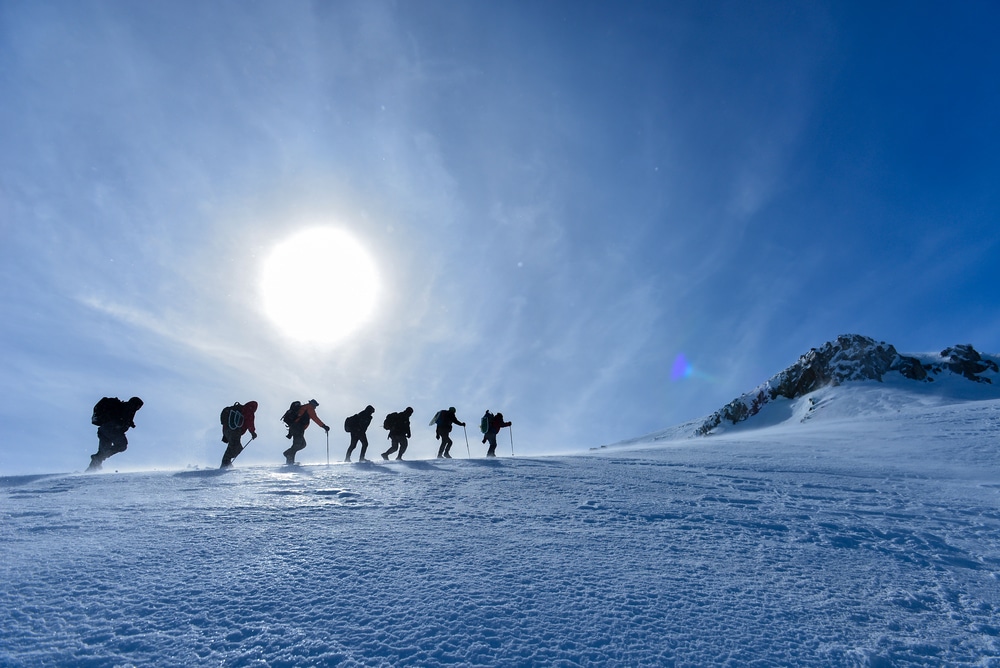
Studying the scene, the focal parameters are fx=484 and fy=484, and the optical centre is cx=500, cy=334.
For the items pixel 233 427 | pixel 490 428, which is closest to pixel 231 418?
pixel 233 427

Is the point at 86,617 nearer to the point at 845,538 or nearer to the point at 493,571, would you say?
the point at 493,571

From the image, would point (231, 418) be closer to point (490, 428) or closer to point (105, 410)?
point (105, 410)

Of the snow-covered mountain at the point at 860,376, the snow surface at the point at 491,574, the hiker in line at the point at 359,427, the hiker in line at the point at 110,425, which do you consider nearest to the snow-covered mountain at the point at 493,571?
the snow surface at the point at 491,574

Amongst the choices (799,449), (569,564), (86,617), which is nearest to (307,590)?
(86,617)

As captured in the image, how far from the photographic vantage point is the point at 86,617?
328cm

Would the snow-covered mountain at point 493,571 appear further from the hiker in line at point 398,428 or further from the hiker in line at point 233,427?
the hiker in line at point 398,428

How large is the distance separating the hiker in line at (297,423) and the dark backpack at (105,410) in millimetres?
4425

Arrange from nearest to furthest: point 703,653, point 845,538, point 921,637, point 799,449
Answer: point 703,653, point 921,637, point 845,538, point 799,449

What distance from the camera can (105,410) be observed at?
531 inches

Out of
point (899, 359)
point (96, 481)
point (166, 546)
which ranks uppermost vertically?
point (899, 359)

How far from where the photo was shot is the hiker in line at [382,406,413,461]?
17.5 m

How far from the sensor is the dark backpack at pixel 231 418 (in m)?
13.7

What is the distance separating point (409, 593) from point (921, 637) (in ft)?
12.9

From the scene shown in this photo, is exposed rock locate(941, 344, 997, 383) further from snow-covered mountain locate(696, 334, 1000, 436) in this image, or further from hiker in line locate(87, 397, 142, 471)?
hiker in line locate(87, 397, 142, 471)
